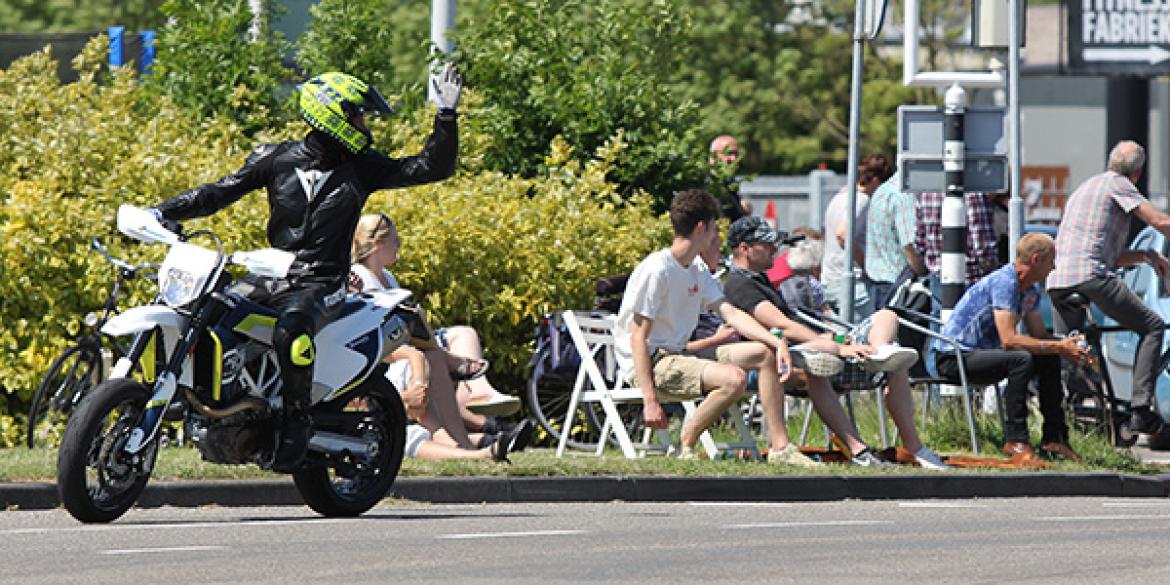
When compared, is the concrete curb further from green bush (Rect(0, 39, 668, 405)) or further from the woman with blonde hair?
green bush (Rect(0, 39, 668, 405))

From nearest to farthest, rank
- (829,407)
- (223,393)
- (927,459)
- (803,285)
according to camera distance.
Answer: (223,393), (829,407), (927,459), (803,285)

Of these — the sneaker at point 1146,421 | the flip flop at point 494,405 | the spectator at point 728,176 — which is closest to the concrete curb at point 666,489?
the sneaker at point 1146,421

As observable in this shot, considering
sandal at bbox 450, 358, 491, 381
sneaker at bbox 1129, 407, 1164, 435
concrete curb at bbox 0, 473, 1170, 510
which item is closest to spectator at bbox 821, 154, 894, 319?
sneaker at bbox 1129, 407, 1164, 435

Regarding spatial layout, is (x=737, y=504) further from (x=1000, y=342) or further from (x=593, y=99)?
(x=593, y=99)

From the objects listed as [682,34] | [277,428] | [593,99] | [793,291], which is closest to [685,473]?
[277,428]

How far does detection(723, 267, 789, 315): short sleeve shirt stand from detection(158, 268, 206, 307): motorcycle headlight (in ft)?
15.4

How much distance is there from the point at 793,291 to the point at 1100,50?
19209 millimetres

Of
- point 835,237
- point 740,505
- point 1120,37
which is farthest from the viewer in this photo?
point 1120,37

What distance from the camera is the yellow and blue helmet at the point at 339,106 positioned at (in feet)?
35.4

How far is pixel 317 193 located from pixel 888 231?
7231mm

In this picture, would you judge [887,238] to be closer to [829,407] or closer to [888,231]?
[888,231]

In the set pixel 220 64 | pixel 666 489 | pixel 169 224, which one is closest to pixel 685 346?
pixel 666 489

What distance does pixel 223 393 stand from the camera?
10234 millimetres

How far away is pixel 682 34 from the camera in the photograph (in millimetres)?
19234
